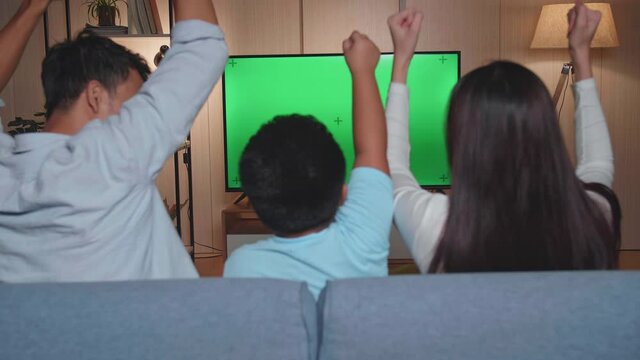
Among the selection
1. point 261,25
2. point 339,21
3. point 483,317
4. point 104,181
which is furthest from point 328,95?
point 483,317

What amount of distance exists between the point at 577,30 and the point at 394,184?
0.52 meters

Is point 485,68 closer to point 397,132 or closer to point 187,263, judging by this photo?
point 397,132

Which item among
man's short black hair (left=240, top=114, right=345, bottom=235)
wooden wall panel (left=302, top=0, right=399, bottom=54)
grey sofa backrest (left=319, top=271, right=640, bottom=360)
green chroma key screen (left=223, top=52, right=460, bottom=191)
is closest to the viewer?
grey sofa backrest (left=319, top=271, right=640, bottom=360)

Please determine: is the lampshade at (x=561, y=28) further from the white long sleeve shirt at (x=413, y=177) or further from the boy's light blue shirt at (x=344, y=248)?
the boy's light blue shirt at (x=344, y=248)

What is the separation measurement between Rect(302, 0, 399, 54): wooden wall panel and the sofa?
366cm

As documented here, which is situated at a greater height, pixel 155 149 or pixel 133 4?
pixel 133 4

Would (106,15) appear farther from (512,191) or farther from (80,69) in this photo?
(512,191)

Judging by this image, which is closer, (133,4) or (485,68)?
(485,68)

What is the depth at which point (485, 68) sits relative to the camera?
117cm

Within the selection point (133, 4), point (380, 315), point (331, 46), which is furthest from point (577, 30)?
point (331, 46)

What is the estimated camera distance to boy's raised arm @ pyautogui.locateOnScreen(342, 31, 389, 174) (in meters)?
1.11

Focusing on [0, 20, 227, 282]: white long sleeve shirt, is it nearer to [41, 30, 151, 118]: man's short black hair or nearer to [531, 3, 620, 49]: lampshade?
[41, 30, 151, 118]: man's short black hair

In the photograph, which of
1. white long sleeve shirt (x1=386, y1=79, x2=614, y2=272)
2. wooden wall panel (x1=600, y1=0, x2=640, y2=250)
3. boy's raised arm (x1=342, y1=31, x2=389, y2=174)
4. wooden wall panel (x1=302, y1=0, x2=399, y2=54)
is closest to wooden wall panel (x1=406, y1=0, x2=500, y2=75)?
wooden wall panel (x1=302, y1=0, x2=399, y2=54)

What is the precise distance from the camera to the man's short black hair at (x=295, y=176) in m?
1.12
